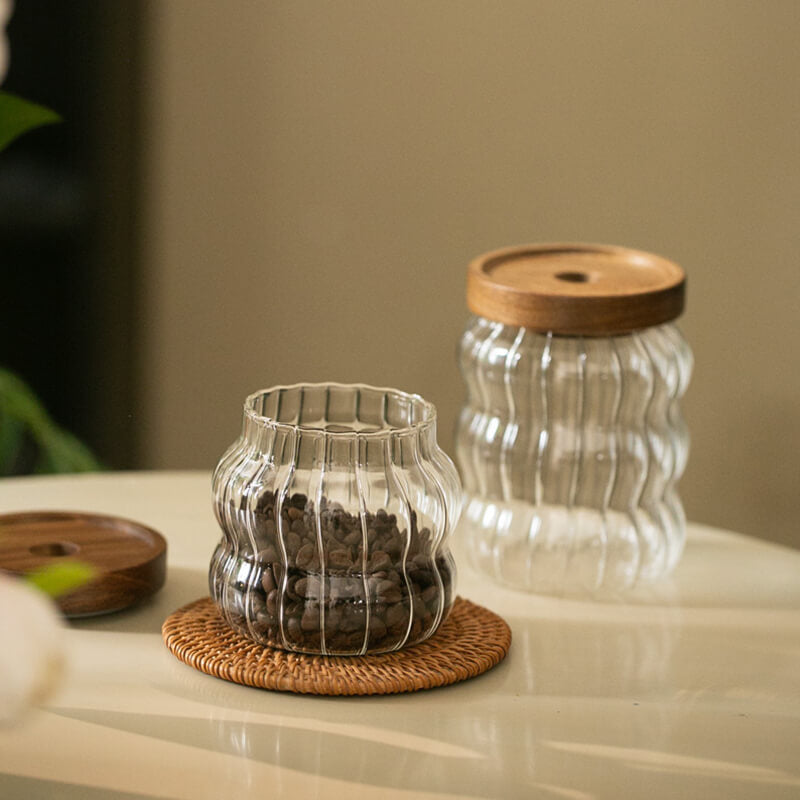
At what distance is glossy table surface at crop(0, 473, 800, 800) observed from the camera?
0.68m

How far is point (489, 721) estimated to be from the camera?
0.76m

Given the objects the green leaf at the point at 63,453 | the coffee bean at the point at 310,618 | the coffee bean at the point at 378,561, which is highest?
the coffee bean at the point at 378,561

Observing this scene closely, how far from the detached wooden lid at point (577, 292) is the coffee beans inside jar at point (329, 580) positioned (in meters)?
0.22

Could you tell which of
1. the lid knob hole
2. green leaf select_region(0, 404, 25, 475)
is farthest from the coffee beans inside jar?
green leaf select_region(0, 404, 25, 475)

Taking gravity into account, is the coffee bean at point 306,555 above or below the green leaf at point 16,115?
below

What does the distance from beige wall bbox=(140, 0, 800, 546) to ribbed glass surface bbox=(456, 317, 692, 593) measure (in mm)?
525

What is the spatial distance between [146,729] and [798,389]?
0.97 m

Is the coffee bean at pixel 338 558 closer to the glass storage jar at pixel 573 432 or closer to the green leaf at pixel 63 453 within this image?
the glass storage jar at pixel 573 432

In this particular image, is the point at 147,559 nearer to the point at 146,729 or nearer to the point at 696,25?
the point at 146,729

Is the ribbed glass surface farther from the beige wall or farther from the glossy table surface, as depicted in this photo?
the beige wall

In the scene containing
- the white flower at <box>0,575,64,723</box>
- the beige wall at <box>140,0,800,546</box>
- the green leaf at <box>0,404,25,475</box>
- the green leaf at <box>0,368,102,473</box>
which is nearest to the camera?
the white flower at <box>0,575,64,723</box>

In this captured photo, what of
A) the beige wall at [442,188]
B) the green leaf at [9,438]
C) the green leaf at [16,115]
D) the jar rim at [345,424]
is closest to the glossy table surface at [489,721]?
the jar rim at [345,424]

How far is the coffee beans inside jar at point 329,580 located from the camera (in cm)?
80

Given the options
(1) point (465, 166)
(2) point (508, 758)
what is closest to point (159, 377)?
(1) point (465, 166)
